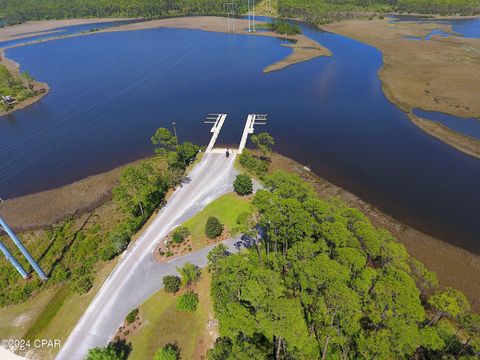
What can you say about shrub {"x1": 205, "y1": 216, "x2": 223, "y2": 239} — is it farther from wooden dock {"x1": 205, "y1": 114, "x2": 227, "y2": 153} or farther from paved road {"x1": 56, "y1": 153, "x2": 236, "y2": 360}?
wooden dock {"x1": 205, "y1": 114, "x2": 227, "y2": 153}

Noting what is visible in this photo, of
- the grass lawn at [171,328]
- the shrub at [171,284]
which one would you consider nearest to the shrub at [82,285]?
the grass lawn at [171,328]

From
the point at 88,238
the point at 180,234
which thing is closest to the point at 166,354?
the point at 180,234

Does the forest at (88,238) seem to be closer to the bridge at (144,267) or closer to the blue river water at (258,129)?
the bridge at (144,267)

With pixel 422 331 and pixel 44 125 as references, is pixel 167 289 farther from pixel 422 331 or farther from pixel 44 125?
pixel 44 125

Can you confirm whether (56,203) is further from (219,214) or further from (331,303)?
(331,303)

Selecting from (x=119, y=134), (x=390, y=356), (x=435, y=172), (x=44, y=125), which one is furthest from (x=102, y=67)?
(x=390, y=356)

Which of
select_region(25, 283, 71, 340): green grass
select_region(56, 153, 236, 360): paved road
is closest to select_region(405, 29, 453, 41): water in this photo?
select_region(56, 153, 236, 360): paved road
